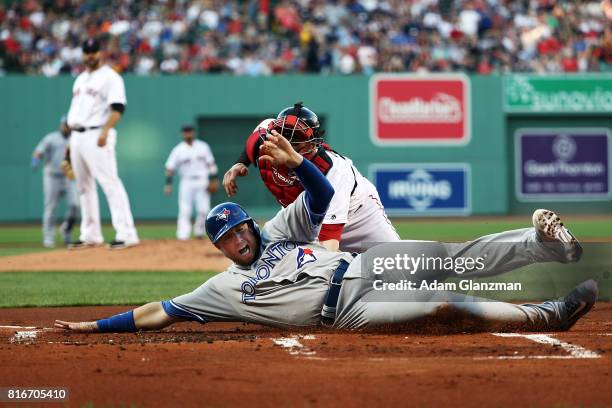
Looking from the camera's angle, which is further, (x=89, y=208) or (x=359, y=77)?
(x=359, y=77)

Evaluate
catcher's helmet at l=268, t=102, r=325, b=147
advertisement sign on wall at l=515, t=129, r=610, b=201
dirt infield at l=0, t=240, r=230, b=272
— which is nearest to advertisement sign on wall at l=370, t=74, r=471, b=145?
advertisement sign on wall at l=515, t=129, r=610, b=201

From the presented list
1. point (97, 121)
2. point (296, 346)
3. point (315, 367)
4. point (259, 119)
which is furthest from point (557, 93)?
point (315, 367)

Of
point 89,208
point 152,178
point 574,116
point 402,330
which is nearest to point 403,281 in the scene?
point 402,330

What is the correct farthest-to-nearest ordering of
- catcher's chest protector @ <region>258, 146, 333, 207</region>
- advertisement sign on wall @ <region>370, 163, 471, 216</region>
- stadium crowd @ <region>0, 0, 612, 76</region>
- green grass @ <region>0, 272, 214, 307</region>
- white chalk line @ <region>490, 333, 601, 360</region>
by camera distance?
advertisement sign on wall @ <region>370, 163, 471, 216</region> → stadium crowd @ <region>0, 0, 612, 76</region> → green grass @ <region>0, 272, 214, 307</region> → catcher's chest protector @ <region>258, 146, 333, 207</region> → white chalk line @ <region>490, 333, 601, 360</region>

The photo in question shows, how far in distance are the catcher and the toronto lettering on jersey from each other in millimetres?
368

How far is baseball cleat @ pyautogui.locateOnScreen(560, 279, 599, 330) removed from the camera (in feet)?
20.1

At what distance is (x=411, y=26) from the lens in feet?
87.4

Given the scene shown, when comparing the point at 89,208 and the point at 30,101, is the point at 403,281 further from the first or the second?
the point at 30,101

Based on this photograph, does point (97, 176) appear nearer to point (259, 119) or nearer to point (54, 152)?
point (54, 152)

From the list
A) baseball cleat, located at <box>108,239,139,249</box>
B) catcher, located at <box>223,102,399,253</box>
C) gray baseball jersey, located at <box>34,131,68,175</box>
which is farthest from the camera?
gray baseball jersey, located at <box>34,131,68,175</box>

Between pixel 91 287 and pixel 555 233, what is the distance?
5.92 m

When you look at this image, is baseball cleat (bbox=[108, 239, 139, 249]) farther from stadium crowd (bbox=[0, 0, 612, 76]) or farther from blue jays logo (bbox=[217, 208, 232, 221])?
stadium crowd (bbox=[0, 0, 612, 76])

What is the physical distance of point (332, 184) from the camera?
682 cm

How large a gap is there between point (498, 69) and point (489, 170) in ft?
9.05
